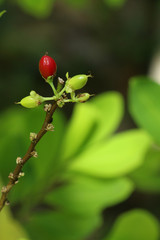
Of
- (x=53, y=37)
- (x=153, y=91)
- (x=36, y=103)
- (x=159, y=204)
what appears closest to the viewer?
(x=36, y=103)

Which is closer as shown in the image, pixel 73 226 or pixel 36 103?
pixel 36 103

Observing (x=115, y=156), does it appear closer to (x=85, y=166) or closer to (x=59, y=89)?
(x=85, y=166)

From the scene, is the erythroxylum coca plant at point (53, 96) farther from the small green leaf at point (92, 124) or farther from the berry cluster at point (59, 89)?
the small green leaf at point (92, 124)

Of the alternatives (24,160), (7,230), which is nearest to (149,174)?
(7,230)

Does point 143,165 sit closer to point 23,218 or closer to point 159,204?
point 23,218

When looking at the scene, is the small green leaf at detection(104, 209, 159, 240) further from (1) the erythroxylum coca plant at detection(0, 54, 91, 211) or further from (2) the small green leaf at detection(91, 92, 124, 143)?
(1) the erythroxylum coca plant at detection(0, 54, 91, 211)

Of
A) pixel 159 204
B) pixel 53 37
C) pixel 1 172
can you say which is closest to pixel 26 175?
pixel 1 172
